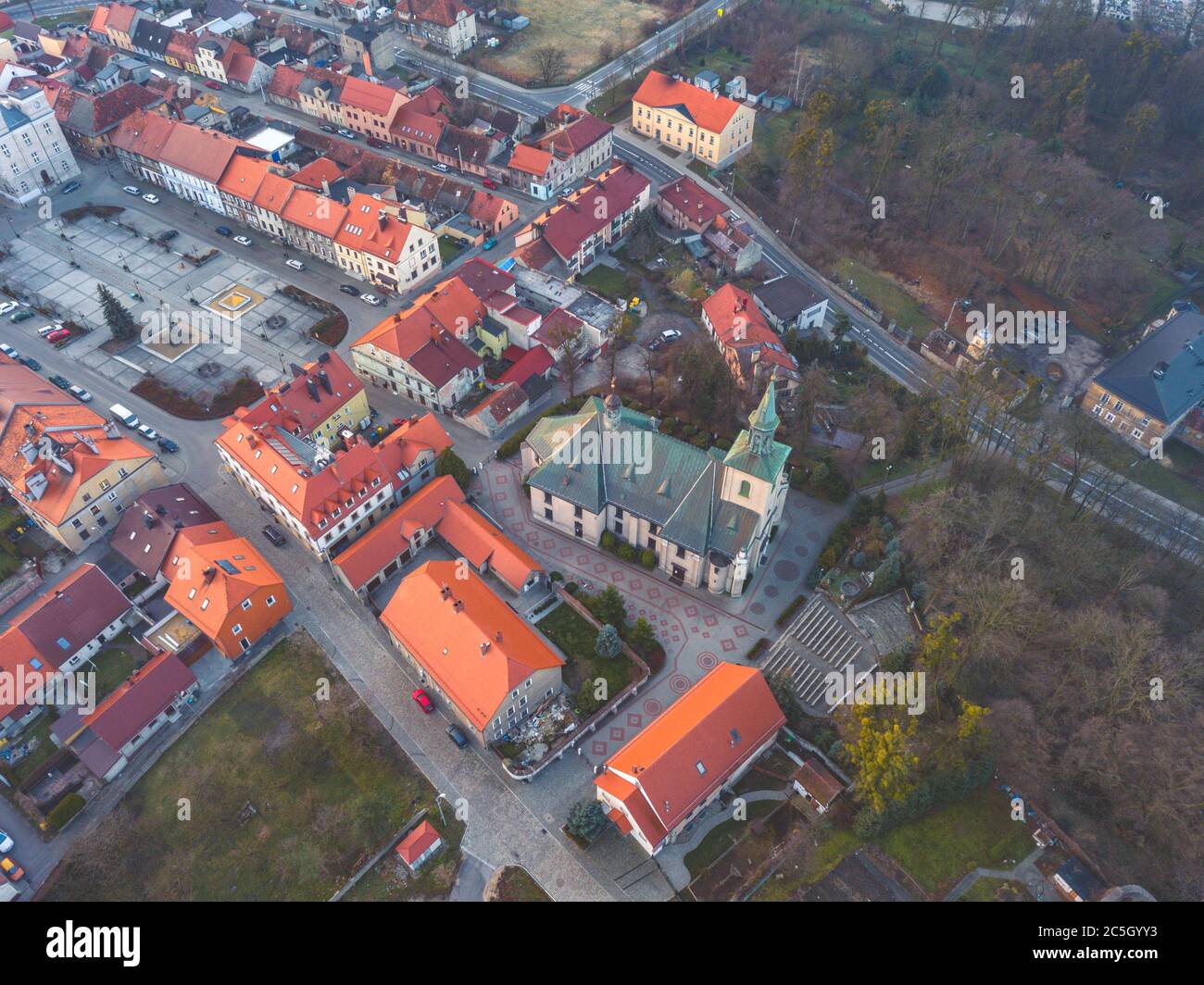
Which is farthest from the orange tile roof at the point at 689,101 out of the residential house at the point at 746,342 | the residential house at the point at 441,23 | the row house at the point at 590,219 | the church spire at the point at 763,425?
the church spire at the point at 763,425

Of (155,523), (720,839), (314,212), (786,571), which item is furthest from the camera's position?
(314,212)

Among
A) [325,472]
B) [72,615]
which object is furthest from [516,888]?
[72,615]

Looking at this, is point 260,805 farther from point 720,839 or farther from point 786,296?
point 786,296

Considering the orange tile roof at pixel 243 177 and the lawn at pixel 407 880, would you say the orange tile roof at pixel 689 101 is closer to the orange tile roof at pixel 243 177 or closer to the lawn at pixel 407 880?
the orange tile roof at pixel 243 177

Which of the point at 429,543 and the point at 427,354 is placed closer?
the point at 429,543

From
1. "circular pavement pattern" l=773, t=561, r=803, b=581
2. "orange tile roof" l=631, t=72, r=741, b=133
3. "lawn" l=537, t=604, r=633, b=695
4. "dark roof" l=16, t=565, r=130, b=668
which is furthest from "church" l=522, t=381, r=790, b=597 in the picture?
"orange tile roof" l=631, t=72, r=741, b=133

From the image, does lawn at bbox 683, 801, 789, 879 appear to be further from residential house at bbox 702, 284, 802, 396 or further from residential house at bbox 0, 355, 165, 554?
residential house at bbox 0, 355, 165, 554

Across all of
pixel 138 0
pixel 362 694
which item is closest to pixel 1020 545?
pixel 362 694
